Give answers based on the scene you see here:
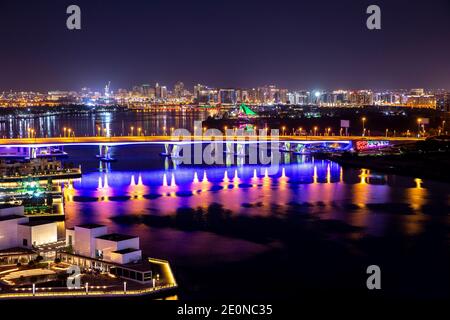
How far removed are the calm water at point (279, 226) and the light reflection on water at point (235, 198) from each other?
1cm

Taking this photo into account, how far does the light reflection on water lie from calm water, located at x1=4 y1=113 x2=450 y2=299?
0.04ft

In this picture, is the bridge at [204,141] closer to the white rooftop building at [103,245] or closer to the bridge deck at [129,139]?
the bridge deck at [129,139]

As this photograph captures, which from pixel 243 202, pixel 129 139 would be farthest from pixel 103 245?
pixel 129 139

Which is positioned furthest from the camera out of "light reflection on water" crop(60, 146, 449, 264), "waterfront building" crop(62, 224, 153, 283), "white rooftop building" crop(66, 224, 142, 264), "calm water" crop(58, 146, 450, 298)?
"light reflection on water" crop(60, 146, 449, 264)

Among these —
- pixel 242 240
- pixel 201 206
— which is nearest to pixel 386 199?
pixel 201 206

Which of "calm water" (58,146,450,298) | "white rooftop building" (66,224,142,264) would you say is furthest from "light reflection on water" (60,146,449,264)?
"white rooftop building" (66,224,142,264)

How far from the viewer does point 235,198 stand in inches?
355

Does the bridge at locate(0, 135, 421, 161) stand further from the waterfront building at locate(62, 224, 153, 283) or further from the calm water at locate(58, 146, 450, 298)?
the waterfront building at locate(62, 224, 153, 283)

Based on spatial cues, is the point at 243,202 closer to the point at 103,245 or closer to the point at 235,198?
the point at 235,198

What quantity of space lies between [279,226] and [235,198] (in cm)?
191

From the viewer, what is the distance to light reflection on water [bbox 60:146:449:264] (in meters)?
6.42

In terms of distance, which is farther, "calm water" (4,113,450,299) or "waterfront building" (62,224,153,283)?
"calm water" (4,113,450,299)

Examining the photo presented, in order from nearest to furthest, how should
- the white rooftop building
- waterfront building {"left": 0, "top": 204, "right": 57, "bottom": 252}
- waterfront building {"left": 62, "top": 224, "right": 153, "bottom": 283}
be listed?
waterfront building {"left": 62, "top": 224, "right": 153, "bottom": 283} → the white rooftop building → waterfront building {"left": 0, "top": 204, "right": 57, "bottom": 252}

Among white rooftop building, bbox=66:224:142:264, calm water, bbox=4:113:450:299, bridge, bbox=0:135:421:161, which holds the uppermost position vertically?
bridge, bbox=0:135:421:161
